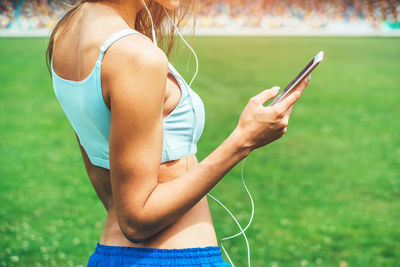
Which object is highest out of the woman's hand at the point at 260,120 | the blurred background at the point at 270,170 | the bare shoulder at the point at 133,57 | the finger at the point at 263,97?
the bare shoulder at the point at 133,57

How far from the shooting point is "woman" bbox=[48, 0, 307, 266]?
1.20m

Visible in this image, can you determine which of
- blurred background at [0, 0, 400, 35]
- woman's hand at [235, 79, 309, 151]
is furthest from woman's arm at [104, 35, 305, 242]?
blurred background at [0, 0, 400, 35]

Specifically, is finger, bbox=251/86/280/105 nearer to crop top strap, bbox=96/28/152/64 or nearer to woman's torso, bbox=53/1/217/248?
woman's torso, bbox=53/1/217/248

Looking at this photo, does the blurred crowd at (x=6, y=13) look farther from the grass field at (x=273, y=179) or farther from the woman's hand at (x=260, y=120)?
the woman's hand at (x=260, y=120)

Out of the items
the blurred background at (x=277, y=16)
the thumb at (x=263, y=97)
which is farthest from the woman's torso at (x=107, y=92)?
the blurred background at (x=277, y=16)

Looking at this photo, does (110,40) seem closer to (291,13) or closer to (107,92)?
(107,92)

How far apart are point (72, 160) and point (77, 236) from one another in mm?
3233

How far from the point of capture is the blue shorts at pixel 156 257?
1411 millimetres

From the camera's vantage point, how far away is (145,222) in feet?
4.31

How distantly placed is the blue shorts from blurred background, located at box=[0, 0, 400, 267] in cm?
76

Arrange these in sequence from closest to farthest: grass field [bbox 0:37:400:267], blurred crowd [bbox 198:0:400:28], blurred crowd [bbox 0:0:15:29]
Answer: grass field [bbox 0:37:400:267], blurred crowd [bbox 0:0:15:29], blurred crowd [bbox 198:0:400:28]

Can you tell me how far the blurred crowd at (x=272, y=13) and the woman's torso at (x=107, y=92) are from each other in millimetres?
31824

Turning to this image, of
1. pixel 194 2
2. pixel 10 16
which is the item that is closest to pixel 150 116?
pixel 194 2

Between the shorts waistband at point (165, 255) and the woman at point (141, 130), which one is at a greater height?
the woman at point (141, 130)
